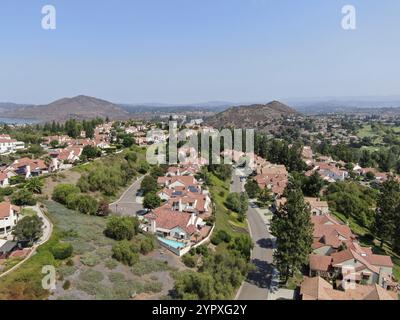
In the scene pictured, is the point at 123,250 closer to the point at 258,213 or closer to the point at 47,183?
the point at 47,183

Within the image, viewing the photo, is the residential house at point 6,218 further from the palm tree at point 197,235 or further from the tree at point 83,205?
the palm tree at point 197,235

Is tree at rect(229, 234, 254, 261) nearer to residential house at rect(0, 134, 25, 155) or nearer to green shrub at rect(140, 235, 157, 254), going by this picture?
green shrub at rect(140, 235, 157, 254)

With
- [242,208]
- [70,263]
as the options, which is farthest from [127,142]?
[70,263]

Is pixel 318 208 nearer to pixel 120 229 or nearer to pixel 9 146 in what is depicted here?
pixel 120 229

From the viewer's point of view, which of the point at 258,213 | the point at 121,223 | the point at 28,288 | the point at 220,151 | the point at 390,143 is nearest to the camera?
the point at 28,288

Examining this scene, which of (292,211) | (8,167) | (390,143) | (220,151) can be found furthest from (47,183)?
(390,143)
